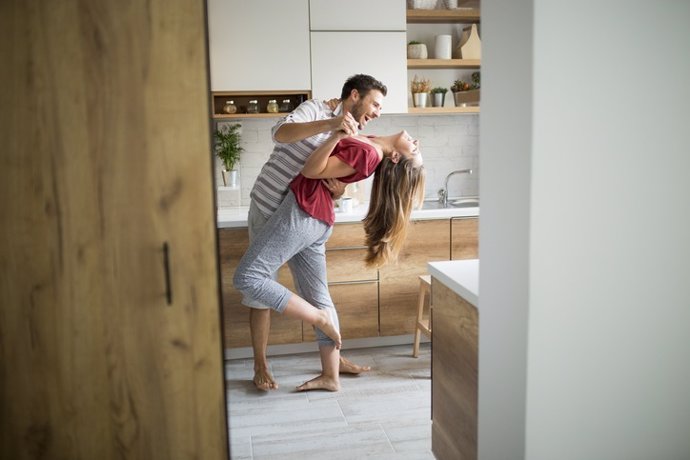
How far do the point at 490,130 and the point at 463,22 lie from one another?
10.5ft

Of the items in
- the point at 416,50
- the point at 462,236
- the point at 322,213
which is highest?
the point at 416,50

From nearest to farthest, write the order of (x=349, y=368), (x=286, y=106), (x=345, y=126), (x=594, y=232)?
(x=594, y=232), (x=345, y=126), (x=349, y=368), (x=286, y=106)

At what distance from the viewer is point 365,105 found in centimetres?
326

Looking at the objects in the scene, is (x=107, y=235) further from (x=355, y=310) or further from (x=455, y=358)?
(x=355, y=310)

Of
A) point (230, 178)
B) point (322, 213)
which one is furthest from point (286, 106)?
point (322, 213)

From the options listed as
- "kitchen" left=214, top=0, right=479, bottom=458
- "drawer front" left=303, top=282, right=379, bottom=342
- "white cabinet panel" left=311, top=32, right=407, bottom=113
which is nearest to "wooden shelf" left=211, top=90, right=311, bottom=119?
"kitchen" left=214, top=0, right=479, bottom=458

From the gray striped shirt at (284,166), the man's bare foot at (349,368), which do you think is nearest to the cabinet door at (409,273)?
the man's bare foot at (349,368)

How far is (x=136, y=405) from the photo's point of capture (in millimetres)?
1665

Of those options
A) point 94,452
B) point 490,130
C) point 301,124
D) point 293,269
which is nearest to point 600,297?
point 490,130

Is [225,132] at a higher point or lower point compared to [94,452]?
higher

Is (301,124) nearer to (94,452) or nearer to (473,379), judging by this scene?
(473,379)

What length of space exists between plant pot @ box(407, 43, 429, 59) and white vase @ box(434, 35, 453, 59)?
0.11 metres

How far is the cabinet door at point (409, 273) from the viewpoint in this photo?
4.02 metres

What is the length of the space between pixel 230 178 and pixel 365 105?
1.42 metres
